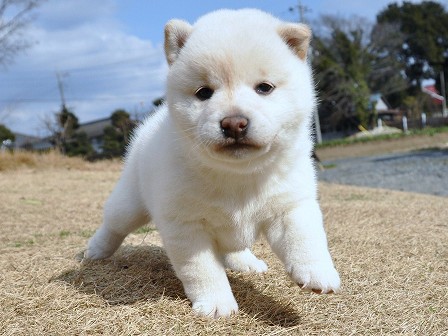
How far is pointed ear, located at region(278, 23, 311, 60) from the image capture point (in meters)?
2.43

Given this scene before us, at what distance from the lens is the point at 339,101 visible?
4225cm

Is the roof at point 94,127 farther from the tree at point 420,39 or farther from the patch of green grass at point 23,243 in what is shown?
the patch of green grass at point 23,243

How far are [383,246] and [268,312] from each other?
5.46 feet

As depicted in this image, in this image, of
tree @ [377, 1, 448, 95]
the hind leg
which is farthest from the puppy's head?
tree @ [377, 1, 448, 95]

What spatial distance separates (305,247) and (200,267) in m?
0.53

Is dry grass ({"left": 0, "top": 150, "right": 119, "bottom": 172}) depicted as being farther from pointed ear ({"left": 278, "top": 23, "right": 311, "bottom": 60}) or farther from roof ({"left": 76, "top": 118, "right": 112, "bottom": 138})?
roof ({"left": 76, "top": 118, "right": 112, "bottom": 138})

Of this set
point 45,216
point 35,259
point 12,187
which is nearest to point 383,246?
point 35,259

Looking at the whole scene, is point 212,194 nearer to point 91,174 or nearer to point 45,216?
point 45,216

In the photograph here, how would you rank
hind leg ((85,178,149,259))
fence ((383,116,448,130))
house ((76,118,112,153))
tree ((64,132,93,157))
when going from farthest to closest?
house ((76,118,112,153)) < fence ((383,116,448,130)) < tree ((64,132,93,157)) < hind leg ((85,178,149,259))

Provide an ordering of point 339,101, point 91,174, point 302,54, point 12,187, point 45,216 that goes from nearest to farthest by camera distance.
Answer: point 302,54 → point 45,216 → point 12,187 → point 91,174 → point 339,101

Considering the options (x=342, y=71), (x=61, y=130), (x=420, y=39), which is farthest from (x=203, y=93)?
(x=420, y=39)

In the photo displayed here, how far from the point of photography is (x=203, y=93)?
2248 millimetres

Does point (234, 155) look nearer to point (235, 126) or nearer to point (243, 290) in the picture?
point (235, 126)

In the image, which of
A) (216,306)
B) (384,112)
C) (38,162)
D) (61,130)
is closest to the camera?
(216,306)
